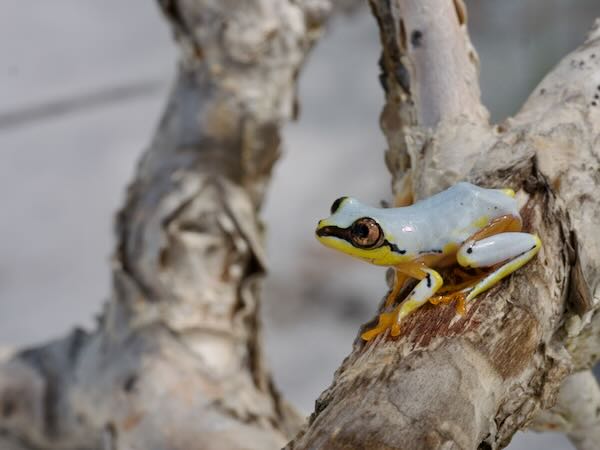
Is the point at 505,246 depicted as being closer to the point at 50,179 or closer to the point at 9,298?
the point at 9,298

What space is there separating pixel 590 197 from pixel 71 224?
6.31 ft

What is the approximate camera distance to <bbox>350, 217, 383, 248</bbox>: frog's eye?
627 mm

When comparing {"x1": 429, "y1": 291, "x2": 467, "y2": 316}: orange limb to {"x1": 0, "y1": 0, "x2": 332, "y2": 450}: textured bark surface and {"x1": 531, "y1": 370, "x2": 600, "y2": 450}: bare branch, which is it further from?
{"x1": 0, "y1": 0, "x2": 332, "y2": 450}: textured bark surface

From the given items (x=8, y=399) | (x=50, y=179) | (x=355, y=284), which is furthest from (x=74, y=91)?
(x=8, y=399)

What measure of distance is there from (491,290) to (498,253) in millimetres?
24

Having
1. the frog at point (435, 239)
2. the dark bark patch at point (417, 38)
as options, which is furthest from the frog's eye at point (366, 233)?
the dark bark patch at point (417, 38)

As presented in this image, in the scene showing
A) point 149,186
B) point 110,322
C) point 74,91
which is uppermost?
point 74,91

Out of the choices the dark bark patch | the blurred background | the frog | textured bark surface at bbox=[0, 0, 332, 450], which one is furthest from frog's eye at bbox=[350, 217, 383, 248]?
the blurred background

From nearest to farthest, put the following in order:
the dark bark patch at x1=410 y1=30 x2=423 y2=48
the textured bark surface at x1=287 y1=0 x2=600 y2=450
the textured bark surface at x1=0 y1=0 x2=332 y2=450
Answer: the textured bark surface at x1=287 y1=0 x2=600 y2=450
the dark bark patch at x1=410 y1=30 x2=423 y2=48
the textured bark surface at x1=0 y1=0 x2=332 y2=450

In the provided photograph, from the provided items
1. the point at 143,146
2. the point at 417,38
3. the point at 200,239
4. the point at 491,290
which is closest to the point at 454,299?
the point at 491,290

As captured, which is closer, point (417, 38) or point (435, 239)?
point (435, 239)

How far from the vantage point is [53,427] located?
4.36 feet

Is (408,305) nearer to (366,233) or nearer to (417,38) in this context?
(366,233)

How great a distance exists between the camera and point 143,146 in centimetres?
266
